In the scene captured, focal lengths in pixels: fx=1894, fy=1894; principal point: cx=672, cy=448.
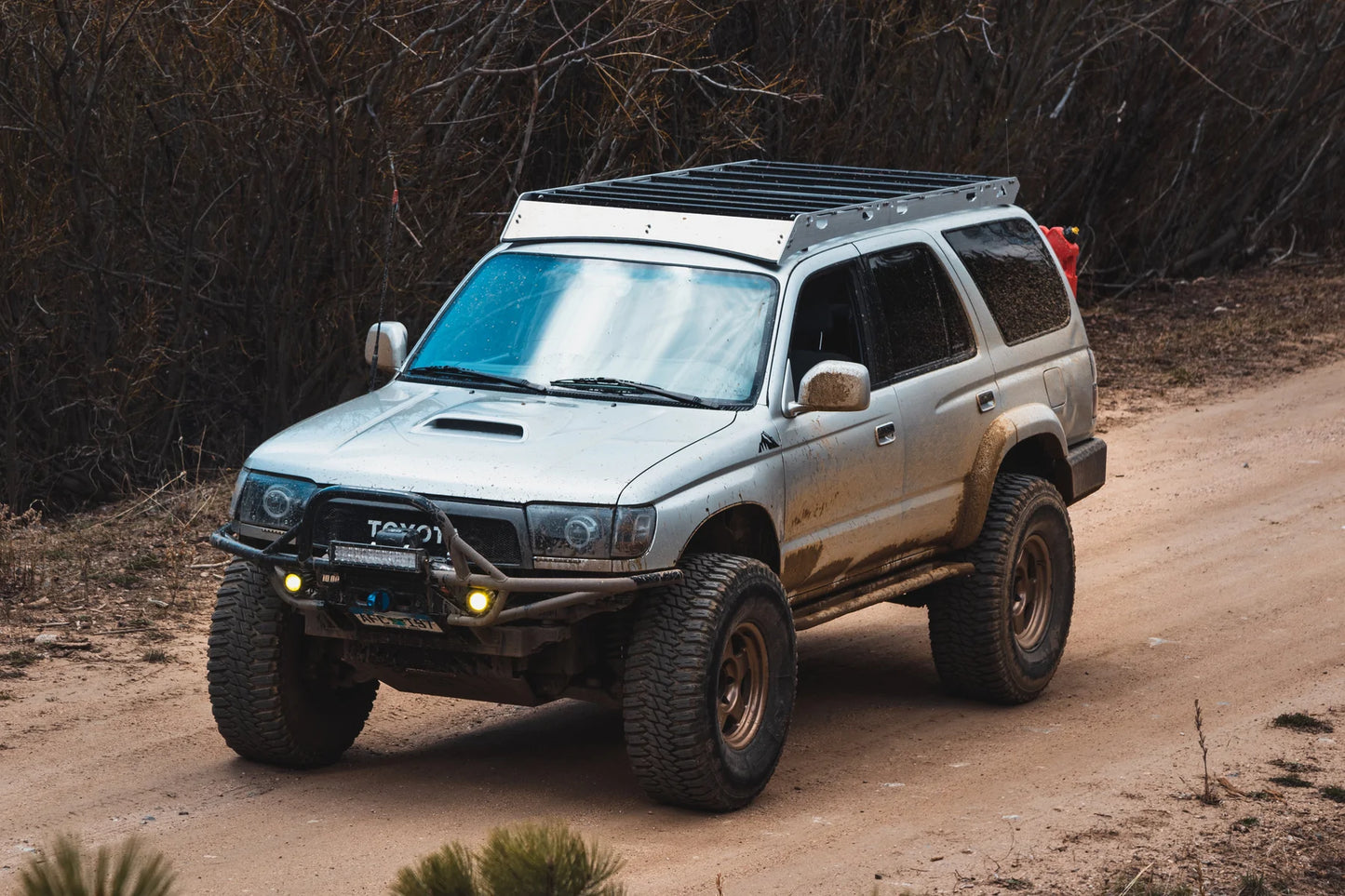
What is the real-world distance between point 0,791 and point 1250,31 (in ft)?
54.8

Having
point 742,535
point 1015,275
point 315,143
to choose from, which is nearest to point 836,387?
point 742,535

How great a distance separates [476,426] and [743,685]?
4.16 ft

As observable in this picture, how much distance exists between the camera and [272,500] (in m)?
6.30

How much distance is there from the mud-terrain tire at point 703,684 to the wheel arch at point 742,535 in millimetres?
249

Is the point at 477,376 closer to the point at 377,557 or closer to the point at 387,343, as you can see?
the point at 387,343

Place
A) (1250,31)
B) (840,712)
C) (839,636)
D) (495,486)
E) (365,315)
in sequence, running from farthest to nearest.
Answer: (1250,31) < (365,315) < (839,636) < (840,712) < (495,486)

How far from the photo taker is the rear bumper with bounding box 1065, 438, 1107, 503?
8453 mm

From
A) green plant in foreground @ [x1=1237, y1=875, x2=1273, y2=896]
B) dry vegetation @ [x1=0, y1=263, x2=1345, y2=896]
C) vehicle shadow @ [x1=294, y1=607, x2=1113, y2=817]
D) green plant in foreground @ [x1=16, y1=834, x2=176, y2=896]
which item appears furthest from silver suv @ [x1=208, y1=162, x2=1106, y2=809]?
green plant in foreground @ [x1=16, y1=834, x2=176, y2=896]

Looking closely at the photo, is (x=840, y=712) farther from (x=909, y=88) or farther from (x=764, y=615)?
(x=909, y=88)

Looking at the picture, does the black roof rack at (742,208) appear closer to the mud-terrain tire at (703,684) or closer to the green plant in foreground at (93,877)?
the mud-terrain tire at (703,684)

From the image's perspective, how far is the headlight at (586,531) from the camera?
19.4 ft

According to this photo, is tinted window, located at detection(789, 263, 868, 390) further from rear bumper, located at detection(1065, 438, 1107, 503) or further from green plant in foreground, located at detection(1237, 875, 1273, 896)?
green plant in foreground, located at detection(1237, 875, 1273, 896)

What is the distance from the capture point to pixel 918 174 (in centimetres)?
864

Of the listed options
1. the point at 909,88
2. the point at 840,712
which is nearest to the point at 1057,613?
the point at 840,712
